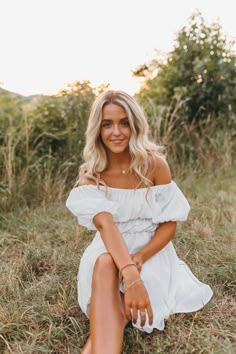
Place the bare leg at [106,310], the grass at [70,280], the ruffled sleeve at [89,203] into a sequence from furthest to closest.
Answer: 1. the ruffled sleeve at [89,203]
2. the grass at [70,280]
3. the bare leg at [106,310]

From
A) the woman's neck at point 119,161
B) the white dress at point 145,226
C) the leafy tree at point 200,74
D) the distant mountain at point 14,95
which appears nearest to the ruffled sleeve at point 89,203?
the white dress at point 145,226

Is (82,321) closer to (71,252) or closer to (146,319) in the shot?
(146,319)

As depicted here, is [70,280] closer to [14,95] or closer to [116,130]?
[116,130]

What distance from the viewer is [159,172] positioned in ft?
7.72

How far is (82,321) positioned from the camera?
2.32 metres

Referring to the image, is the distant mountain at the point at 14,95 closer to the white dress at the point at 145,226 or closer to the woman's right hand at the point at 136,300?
the white dress at the point at 145,226

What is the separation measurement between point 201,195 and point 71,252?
1426 millimetres

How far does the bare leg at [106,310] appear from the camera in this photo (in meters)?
1.87

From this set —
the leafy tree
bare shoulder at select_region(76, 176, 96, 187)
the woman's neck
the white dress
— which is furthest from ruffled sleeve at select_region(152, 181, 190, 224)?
the leafy tree

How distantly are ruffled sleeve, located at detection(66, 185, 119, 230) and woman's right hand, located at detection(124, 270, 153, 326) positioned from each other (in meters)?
0.37

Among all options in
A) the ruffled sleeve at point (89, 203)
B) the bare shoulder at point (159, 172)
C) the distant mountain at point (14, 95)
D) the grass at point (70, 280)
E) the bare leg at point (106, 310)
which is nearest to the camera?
the bare leg at point (106, 310)

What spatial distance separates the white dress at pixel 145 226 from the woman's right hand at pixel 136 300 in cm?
19

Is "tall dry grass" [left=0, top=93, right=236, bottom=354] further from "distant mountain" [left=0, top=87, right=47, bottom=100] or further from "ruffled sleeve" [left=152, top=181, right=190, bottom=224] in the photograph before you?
"ruffled sleeve" [left=152, top=181, right=190, bottom=224]

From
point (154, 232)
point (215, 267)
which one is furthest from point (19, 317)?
point (215, 267)
